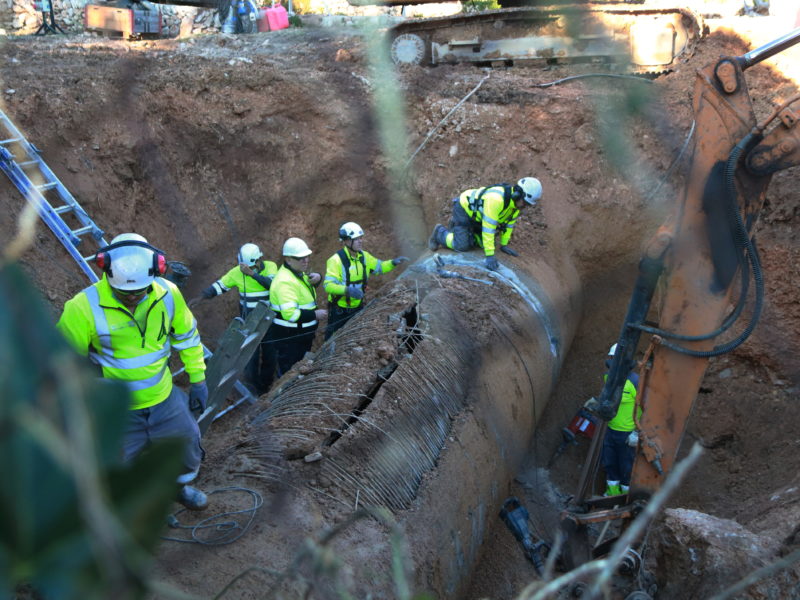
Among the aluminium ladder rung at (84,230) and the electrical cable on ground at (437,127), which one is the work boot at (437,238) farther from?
the aluminium ladder rung at (84,230)

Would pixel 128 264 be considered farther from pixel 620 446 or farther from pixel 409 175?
pixel 409 175

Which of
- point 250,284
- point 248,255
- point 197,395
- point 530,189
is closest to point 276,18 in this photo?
point 248,255

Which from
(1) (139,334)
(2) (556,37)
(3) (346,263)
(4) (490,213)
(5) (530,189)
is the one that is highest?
(2) (556,37)

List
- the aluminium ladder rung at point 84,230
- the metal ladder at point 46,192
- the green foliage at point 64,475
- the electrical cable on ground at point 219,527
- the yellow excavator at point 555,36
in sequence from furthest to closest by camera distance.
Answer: the yellow excavator at point 555,36, the aluminium ladder rung at point 84,230, the metal ladder at point 46,192, the electrical cable on ground at point 219,527, the green foliage at point 64,475

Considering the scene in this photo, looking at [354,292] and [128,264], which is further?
[354,292]

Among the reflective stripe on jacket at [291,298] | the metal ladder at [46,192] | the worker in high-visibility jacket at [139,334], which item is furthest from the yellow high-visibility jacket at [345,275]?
the worker in high-visibility jacket at [139,334]

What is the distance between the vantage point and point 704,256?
14.5 ft

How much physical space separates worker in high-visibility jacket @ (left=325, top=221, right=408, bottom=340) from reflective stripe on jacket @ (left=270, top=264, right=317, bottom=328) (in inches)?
13.2

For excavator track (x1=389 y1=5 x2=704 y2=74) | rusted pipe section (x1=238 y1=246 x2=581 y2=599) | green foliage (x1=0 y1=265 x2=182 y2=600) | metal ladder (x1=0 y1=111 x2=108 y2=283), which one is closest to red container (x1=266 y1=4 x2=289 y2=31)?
excavator track (x1=389 y1=5 x2=704 y2=74)

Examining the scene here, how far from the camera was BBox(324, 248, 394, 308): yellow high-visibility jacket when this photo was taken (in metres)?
8.26

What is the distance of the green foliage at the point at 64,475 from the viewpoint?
1017 mm

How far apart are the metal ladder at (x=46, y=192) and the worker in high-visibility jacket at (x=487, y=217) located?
2.98 m

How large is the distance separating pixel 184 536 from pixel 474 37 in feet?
31.2

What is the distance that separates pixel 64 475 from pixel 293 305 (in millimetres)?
6791
